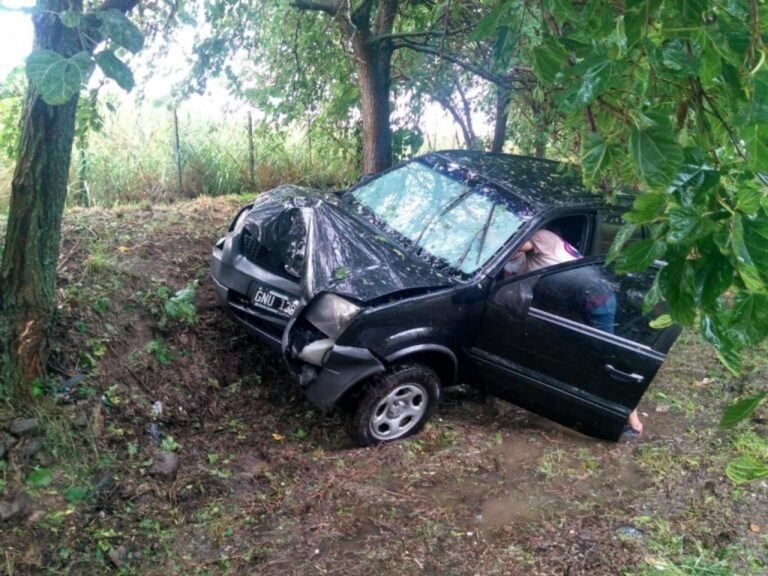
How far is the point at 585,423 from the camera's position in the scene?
4699 mm

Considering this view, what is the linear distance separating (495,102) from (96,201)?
549 cm

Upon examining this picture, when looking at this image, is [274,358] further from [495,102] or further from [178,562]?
[495,102]

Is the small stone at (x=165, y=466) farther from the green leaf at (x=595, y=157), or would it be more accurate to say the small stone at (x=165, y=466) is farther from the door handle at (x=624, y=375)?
the green leaf at (x=595, y=157)

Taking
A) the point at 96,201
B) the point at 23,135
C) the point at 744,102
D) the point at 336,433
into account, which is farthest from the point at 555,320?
the point at 96,201

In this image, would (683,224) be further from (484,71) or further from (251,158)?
(251,158)

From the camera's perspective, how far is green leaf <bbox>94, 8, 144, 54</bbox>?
261cm

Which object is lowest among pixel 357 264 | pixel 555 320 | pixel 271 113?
pixel 555 320

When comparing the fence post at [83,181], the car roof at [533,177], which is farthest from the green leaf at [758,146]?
the fence post at [83,181]

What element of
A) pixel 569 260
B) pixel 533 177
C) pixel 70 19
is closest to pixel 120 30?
pixel 70 19

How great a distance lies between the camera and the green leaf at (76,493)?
357cm

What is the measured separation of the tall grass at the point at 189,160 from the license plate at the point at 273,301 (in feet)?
11.5

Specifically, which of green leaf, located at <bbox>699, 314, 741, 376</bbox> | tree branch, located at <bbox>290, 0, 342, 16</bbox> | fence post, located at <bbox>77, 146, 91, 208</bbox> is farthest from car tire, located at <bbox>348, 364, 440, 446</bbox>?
fence post, located at <bbox>77, 146, 91, 208</bbox>

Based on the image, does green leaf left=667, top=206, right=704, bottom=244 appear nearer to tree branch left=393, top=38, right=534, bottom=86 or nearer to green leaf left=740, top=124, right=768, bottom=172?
green leaf left=740, top=124, right=768, bottom=172

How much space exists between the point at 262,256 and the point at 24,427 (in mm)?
1849
